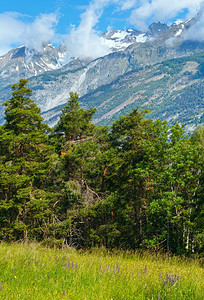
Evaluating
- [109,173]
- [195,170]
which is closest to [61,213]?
[109,173]

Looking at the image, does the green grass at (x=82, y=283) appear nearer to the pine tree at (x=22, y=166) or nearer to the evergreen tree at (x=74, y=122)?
the pine tree at (x=22, y=166)

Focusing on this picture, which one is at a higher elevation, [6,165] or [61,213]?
[6,165]

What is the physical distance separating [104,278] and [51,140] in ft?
69.4

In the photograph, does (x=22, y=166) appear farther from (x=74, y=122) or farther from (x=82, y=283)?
(x=82, y=283)

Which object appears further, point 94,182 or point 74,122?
point 74,122

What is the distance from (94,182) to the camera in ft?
79.6

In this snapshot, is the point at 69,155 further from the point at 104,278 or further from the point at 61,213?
the point at 104,278

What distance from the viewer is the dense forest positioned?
17750mm

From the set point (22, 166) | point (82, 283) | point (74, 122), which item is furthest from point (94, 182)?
point (82, 283)

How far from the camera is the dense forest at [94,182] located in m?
17.8

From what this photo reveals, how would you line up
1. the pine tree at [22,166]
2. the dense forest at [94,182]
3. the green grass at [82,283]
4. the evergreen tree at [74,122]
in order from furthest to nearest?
1. the evergreen tree at [74,122]
2. the pine tree at [22,166]
3. the dense forest at [94,182]
4. the green grass at [82,283]

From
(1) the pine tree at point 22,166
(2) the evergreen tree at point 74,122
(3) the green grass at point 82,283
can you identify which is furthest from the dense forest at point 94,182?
(3) the green grass at point 82,283

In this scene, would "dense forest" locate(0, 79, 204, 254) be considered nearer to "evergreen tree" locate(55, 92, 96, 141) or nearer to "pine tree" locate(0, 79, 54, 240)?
"pine tree" locate(0, 79, 54, 240)

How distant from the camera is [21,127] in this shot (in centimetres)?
2119
